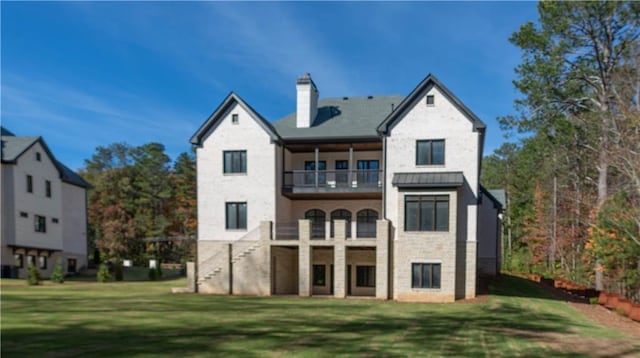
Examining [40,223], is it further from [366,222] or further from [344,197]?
[366,222]

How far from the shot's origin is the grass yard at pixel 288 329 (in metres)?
10.6

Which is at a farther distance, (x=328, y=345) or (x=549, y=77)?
(x=549, y=77)

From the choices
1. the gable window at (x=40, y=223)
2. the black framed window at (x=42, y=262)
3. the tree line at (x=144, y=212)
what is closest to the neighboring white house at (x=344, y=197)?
the gable window at (x=40, y=223)

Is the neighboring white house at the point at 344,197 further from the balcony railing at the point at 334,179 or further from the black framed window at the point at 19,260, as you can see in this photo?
the black framed window at the point at 19,260

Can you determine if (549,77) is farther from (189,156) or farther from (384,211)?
(189,156)

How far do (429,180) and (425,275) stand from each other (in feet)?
16.5

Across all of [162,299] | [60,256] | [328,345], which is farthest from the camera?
[60,256]

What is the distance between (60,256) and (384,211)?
98.9ft

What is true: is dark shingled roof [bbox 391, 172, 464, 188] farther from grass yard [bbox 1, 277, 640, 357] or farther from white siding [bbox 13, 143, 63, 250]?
white siding [bbox 13, 143, 63, 250]

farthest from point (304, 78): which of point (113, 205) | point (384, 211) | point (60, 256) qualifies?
point (113, 205)

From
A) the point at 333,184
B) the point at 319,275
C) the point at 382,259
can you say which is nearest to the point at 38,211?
the point at 319,275

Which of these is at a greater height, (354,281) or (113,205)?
(113,205)

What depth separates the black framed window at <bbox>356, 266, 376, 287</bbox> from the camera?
87.7 ft

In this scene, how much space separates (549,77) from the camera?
2980cm
